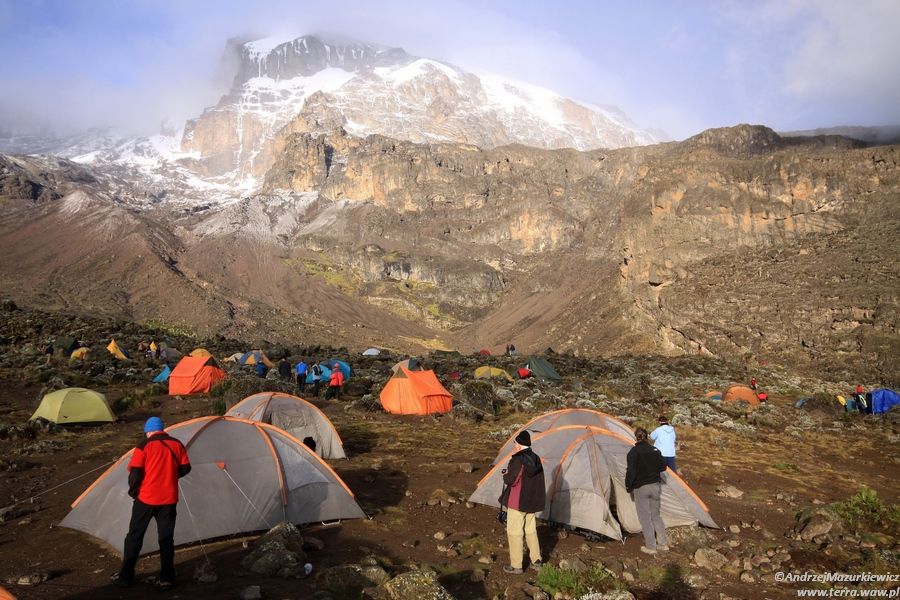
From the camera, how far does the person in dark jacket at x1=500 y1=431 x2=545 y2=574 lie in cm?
745

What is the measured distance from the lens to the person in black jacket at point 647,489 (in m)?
8.41

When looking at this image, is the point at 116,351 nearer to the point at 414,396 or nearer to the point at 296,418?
the point at 414,396

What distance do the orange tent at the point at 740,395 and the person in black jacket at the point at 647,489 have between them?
18.3 m

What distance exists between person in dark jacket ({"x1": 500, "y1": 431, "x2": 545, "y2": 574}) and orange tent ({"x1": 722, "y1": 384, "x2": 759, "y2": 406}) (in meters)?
20.2

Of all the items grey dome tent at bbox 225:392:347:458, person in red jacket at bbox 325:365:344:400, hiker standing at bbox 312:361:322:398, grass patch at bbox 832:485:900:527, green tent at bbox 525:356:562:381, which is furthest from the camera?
green tent at bbox 525:356:562:381

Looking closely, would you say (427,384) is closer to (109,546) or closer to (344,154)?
(109,546)

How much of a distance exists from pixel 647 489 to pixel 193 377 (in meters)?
19.5

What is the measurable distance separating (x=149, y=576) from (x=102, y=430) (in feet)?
36.7

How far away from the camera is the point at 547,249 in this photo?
136000 mm

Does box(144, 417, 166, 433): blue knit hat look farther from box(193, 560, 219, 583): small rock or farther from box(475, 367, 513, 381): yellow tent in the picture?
box(475, 367, 513, 381): yellow tent

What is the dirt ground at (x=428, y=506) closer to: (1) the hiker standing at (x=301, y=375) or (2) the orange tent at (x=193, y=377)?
(2) the orange tent at (x=193, y=377)

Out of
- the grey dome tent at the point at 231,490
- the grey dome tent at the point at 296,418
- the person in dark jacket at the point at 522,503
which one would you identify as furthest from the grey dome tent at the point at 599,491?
the grey dome tent at the point at 296,418

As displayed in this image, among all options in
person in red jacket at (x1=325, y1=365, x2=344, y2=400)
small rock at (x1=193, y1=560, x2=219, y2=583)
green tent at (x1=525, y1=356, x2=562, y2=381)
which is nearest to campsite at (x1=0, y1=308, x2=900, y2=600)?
small rock at (x1=193, y1=560, x2=219, y2=583)

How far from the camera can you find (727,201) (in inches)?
2454
